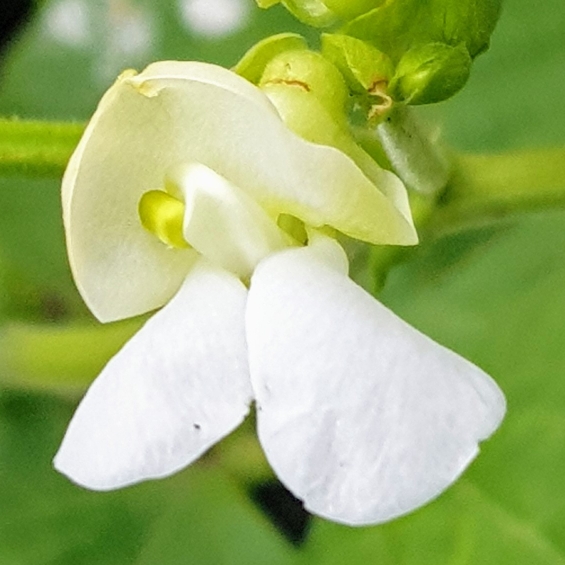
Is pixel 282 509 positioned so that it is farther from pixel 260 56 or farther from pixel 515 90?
pixel 260 56

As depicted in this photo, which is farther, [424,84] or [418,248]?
[418,248]

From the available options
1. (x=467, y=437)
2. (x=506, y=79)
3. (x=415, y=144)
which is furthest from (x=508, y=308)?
(x=467, y=437)

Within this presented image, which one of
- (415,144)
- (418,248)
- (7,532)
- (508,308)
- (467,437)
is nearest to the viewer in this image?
(467,437)

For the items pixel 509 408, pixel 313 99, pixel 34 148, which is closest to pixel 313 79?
pixel 313 99

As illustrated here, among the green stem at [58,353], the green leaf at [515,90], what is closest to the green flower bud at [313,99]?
the green stem at [58,353]

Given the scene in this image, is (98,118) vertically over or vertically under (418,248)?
over

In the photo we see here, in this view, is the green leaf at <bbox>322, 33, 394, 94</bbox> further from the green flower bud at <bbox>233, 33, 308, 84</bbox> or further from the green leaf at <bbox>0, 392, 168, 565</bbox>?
the green leaf at <bbox>0, 392, 168, 565</bbox>

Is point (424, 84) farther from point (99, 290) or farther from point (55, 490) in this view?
point (55, 490)
